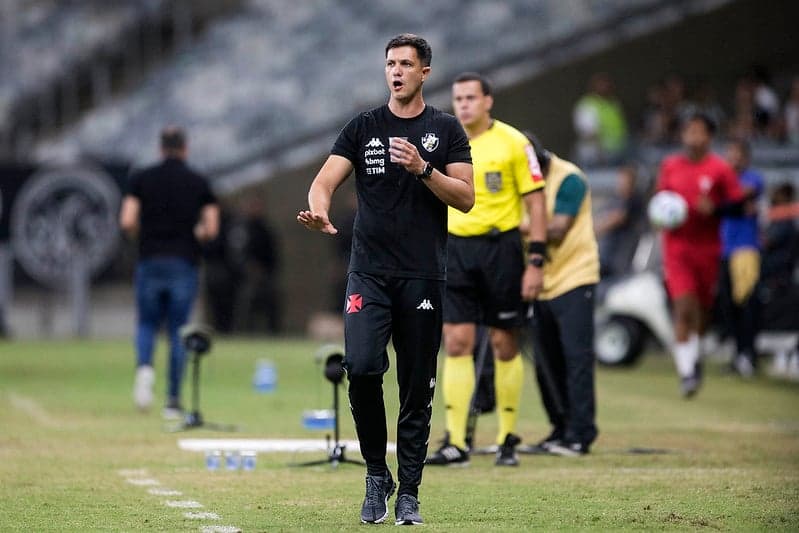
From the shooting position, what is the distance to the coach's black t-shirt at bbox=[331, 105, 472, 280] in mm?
8391

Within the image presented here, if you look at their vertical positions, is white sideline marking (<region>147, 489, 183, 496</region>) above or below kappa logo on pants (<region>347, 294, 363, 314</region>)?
below

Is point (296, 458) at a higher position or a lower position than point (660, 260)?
lower

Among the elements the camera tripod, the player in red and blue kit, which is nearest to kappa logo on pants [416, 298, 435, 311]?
the camera tripod

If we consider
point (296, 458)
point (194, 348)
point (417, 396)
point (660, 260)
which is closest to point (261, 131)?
point (660, 260)

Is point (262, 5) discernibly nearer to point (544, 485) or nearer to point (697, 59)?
point (697, 59)

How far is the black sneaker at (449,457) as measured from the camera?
10.9 metres

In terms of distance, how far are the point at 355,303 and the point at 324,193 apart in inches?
22.0

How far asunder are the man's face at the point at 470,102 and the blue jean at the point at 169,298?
442cm

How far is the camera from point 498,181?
36.6 ft

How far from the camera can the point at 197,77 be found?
31281 mm

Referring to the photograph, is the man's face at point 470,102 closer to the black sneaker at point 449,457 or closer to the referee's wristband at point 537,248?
the referee's wristband at point 537,248

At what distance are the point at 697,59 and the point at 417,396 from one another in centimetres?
2159

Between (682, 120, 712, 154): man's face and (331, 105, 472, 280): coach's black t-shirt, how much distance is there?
7574 millimetres

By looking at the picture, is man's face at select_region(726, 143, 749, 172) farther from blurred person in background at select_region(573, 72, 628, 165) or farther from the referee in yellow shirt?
the referee in yellow shirt
